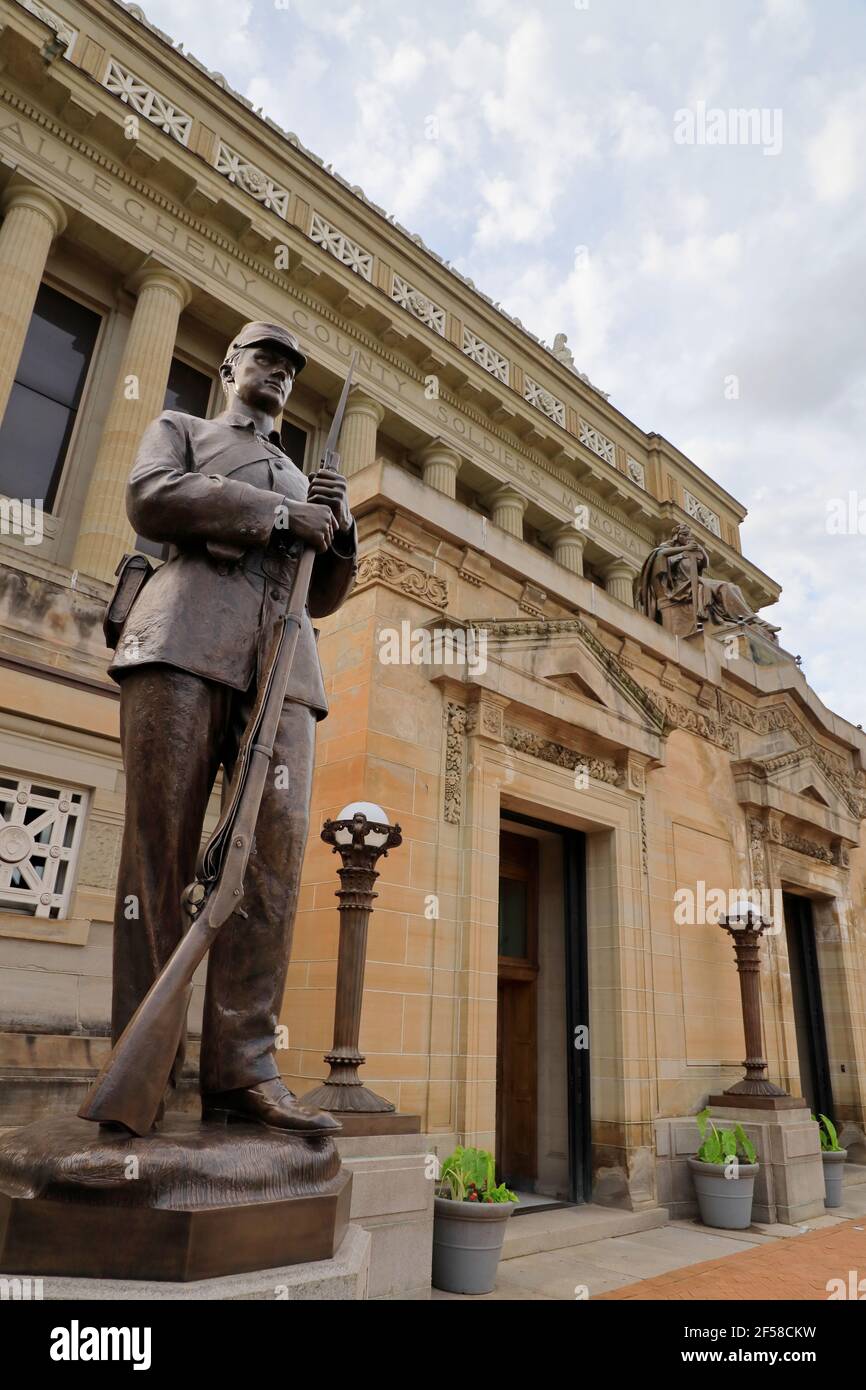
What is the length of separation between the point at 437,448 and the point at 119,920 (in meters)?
21.2

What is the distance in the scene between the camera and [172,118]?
61.2 feet

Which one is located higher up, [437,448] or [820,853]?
[437,448]

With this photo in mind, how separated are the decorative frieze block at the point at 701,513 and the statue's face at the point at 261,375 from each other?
30.0 metres

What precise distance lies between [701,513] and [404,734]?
27.8 m

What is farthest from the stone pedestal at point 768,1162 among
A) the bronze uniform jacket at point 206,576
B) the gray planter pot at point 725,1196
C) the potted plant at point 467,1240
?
the bronze uniform jacket at point 206,576

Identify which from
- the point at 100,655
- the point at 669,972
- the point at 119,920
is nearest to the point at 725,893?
the point at 669,972

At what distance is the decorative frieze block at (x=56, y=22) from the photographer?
16500 mm

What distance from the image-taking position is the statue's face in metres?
3.50

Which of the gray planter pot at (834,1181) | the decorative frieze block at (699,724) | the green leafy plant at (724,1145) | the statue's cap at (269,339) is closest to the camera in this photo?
the statue's cap at (269,339)

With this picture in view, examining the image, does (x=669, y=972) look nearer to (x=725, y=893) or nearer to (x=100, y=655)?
(x=725, y=893)

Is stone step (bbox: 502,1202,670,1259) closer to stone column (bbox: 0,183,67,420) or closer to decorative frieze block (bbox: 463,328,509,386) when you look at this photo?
stone column (bbox: 0,183,67,420)

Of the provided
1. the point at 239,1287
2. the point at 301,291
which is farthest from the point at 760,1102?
the point at 301,291

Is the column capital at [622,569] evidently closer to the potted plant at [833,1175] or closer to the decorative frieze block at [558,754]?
the decorative frieze block at [558,754]
